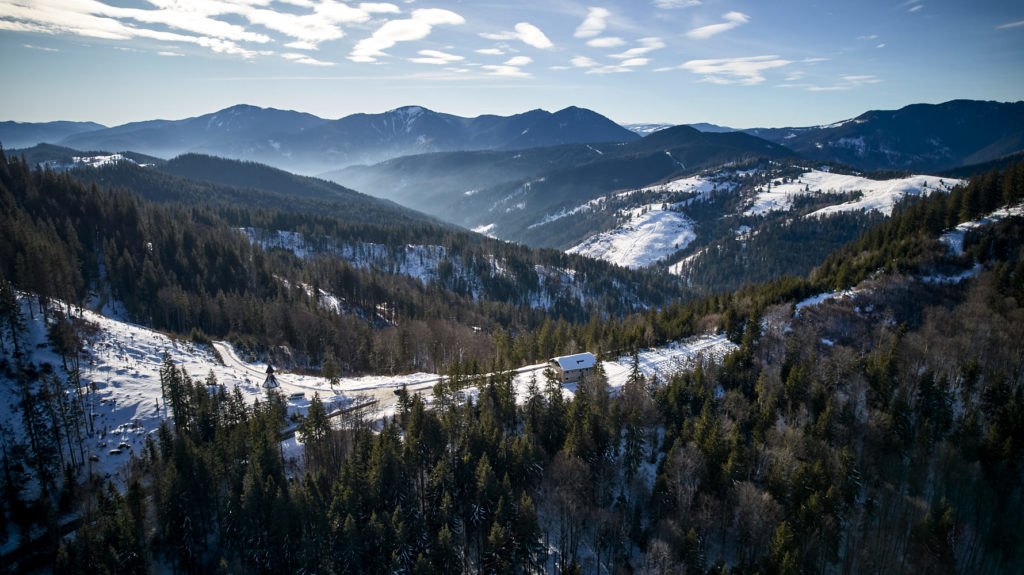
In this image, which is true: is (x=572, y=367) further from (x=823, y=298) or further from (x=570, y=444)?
(x=823, y=298)

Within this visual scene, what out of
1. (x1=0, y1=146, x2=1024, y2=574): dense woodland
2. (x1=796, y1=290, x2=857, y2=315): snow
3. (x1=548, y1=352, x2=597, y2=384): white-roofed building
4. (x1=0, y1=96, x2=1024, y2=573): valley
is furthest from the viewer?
(x1=796, y1=290, x2=857, y2=315): snow

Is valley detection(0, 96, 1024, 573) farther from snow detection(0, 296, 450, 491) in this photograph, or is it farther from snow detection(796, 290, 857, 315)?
snow detection(796, 290, 857, 315)

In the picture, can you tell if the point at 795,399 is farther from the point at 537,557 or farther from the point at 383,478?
the point at 383,478

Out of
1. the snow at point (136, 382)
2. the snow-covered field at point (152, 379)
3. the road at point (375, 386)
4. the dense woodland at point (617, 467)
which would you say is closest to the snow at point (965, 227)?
the dense woodland at point (617, 467)

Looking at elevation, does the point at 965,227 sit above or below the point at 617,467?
above

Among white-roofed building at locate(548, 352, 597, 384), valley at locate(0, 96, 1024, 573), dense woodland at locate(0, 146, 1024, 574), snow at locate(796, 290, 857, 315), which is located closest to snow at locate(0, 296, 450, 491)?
valley at locate(0, 96, 1024, 573)

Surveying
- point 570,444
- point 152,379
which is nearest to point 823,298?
point 570,444
